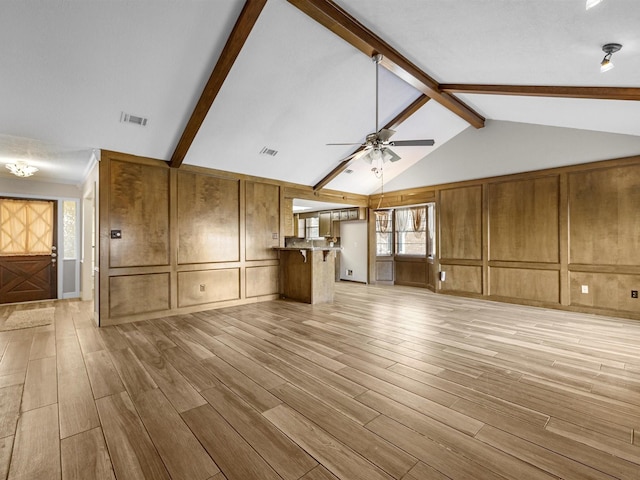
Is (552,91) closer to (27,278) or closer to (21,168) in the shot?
(21,168)

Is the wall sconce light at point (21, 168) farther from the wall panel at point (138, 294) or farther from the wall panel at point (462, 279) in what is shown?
the wall panel at point (462, 279)

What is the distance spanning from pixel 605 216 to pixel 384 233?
4.74m

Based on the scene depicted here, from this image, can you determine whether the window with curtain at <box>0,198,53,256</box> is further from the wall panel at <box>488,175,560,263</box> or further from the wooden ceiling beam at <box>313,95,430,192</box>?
the wall panel at <box>488,175,560,263</box>

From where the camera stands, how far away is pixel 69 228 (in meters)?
6.59

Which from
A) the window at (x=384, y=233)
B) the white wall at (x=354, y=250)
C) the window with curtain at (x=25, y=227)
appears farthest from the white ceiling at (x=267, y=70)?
the white wall at (x=354, y=250)

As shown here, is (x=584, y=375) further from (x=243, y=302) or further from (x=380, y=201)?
(x=380, y=201)

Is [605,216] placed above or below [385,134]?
below

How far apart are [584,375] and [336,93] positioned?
4405mm

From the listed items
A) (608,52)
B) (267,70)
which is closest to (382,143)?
(267,70)

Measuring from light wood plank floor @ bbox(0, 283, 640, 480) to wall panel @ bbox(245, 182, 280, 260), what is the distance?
7.36ft

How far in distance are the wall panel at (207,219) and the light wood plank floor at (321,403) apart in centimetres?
163

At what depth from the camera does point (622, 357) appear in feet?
9.96

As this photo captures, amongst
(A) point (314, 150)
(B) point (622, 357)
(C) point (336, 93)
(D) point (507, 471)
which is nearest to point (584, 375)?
(B) point (622, 357)

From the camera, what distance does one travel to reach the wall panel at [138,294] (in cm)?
439
